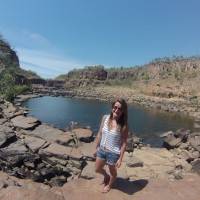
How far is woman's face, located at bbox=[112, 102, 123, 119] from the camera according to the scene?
26.3 feet

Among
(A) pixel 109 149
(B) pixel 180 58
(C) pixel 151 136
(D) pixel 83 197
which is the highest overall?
(B) pixel 180 58

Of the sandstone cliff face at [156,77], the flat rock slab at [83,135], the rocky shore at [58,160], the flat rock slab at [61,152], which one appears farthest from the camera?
the sandstone cliff face at [156,77]

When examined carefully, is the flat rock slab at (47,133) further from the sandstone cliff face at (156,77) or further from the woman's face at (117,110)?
the sandstone cliff face at (156,77)

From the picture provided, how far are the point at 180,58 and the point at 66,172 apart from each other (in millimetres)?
153945

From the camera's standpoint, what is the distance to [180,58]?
159m

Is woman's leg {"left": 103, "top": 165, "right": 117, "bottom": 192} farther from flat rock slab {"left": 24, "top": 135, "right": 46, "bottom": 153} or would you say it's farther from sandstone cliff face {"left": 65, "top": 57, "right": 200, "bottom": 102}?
sandstone cliff face {"left": 65, "top": 57, "right": 200, "bottom": 102}

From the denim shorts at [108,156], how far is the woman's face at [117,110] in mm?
1013

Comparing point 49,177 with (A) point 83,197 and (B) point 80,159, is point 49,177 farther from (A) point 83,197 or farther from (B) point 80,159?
(A) point 83,197

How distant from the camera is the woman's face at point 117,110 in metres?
8.01

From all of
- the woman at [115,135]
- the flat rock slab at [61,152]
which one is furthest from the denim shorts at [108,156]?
the flat rock slab at [61,152]

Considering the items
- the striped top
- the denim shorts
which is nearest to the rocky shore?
the denim shorts

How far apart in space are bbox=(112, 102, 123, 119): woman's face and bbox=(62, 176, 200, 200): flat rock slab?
82.8 inches

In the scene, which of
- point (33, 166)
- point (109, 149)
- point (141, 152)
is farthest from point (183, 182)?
point (141, 152)

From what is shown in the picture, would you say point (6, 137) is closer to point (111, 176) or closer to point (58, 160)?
point (58, 160)
